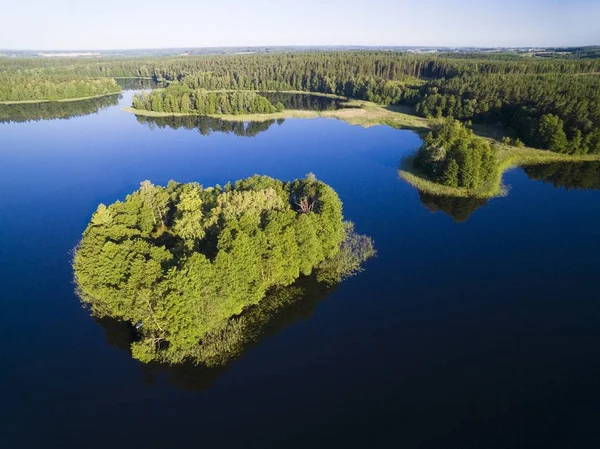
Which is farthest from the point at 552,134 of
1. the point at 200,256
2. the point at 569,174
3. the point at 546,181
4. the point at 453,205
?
the point at 200,256

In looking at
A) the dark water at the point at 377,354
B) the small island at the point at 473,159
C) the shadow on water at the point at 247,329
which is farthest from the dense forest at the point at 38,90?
the shadow on water at the point at 247,329

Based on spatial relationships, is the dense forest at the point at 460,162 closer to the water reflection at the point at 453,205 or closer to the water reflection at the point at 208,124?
the water reflection at the point at 453,205

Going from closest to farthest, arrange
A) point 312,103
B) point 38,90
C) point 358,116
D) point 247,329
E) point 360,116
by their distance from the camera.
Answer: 1. point 247,329
2. point 360,116
3. point 358,116
4. point 38,90
5. point 312,103

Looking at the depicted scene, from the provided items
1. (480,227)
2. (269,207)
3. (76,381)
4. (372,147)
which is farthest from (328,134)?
(76,381)

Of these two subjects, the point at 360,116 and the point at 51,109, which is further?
the point at 51,109

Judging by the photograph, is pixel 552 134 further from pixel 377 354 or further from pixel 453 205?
pixel 377 354

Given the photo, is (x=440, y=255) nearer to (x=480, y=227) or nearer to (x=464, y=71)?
(x=480, y=227)
